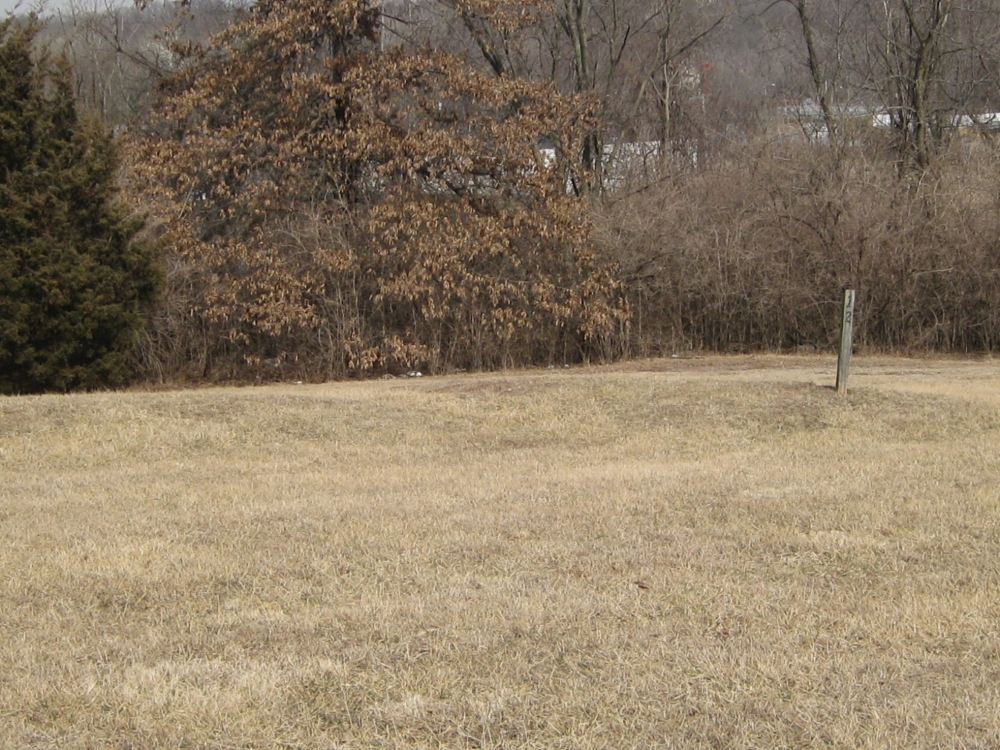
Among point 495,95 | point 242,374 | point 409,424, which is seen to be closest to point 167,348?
point 242,374

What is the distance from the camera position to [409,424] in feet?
47.0

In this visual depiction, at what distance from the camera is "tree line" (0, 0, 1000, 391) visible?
75.6 feet

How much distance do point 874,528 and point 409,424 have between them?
25.1 ft

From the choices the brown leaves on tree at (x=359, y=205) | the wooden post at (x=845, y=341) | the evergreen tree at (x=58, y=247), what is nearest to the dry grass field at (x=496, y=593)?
the wooden post at (x=845, y=341)

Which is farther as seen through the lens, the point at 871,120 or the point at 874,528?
the point at 871,120

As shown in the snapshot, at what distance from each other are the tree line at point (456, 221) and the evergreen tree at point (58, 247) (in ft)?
1.20

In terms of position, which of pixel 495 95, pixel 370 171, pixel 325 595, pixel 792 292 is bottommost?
pixel 325 595

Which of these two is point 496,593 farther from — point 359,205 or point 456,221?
point 359,205

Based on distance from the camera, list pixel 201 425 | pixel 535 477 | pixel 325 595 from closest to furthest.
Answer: pixel 325 595 < pixel 535 477 < pixel 201 425

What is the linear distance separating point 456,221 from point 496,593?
17931mm

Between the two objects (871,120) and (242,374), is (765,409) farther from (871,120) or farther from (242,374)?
(871,120)

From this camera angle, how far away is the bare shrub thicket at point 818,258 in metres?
24.5

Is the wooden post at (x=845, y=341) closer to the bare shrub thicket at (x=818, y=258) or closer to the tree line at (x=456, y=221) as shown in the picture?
the tree line at (x=456, y=221)

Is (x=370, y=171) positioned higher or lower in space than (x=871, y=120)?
lower
